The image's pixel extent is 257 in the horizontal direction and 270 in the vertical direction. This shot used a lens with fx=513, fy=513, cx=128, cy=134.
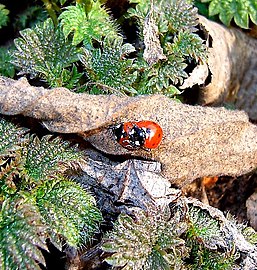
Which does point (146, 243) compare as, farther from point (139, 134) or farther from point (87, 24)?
point (87, 24)

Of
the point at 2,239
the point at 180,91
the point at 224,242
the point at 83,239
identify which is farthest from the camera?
the point at 180,91

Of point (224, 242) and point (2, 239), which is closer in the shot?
point (2, 239)

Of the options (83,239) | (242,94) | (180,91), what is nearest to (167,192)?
(83,239)

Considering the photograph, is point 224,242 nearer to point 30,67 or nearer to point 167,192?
point 167,192

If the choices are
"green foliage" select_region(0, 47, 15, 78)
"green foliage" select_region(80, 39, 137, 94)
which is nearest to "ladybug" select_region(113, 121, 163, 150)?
"green foliage" select_region(80, 39, 137, 94)

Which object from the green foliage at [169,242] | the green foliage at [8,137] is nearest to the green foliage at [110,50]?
the green foliage at [8,137]

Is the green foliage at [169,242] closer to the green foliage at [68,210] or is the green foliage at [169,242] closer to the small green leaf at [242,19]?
the green foliage at [68,210]

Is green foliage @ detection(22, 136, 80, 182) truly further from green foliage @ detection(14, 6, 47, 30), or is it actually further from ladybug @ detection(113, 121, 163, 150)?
green foliage @ detection(14, 6, 47, 30)
